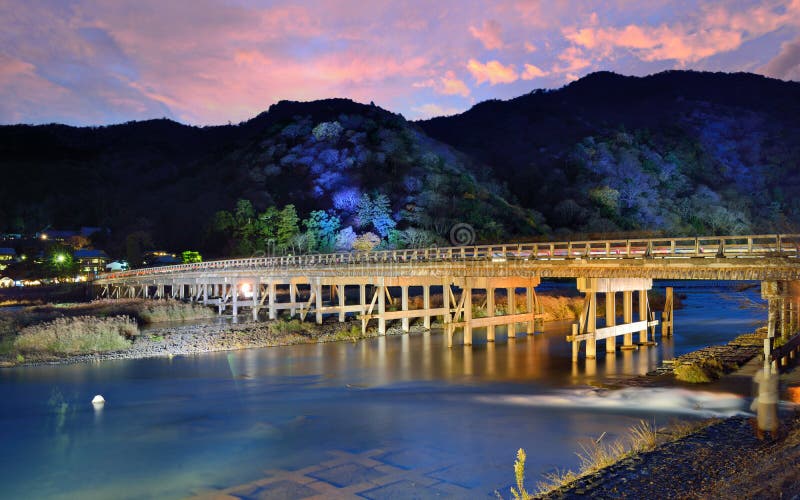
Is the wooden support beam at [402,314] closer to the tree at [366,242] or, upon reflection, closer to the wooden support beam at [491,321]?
the wooden support beam at [491,321]

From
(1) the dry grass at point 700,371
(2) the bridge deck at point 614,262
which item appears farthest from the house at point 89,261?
(1) the dry grass at point 700,371

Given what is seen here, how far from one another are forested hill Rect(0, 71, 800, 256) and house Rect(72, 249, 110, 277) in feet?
20.0

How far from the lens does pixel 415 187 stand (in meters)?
102

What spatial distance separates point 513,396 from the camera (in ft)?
65.1

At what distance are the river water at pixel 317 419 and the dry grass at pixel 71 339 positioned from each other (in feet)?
10.1

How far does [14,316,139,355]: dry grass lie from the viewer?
2830 cm

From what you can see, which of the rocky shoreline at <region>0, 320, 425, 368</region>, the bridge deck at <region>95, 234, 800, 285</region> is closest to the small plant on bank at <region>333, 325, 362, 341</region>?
the rocky shoreline at <region>0, 320, 425, 368</region>

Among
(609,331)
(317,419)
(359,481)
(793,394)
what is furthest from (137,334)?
(793,394)

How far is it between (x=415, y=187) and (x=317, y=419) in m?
85.7

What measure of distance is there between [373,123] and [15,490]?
5141 inches

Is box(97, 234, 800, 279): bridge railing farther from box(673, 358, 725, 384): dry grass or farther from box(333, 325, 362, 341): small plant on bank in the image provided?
box(333, 325, 362, 341): small plant on bank

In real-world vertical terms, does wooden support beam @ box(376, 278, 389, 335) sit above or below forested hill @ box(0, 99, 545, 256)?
below

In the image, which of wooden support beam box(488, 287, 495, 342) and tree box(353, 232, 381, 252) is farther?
tree box(353, 232, 381, 252)

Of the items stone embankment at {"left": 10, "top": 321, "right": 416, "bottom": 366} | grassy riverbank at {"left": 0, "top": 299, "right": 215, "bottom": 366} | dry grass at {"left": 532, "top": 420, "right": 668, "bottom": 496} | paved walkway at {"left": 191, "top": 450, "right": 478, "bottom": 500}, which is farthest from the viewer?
stone embankment at {"left": 10, "top": 321, "right": 416, "bottom": 366}
